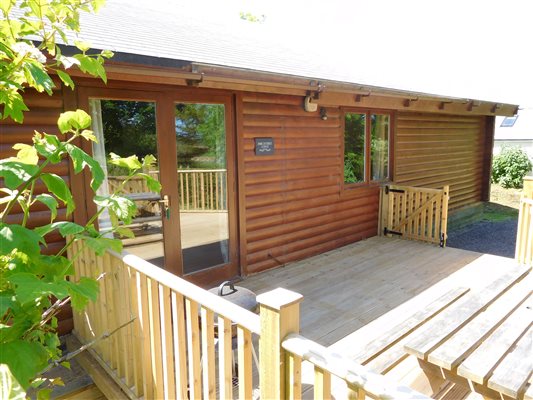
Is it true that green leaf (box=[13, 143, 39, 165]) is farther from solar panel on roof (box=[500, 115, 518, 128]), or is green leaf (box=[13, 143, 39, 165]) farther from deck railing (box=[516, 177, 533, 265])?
solar panel on roof (box=[500, 115, 518, 128])

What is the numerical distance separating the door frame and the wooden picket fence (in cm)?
313

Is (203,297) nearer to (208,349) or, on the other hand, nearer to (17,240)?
(208,349)

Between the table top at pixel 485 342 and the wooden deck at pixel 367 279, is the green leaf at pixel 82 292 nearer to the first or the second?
the table top at pixel 485 342

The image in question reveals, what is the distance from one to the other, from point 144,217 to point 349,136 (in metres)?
3.58

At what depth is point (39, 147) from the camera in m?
1.45

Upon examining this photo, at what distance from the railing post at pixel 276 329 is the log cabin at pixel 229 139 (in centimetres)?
244

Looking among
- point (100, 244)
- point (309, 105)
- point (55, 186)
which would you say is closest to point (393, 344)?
point (100, 244)

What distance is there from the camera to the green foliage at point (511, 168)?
14211 mm

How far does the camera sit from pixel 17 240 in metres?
1.24

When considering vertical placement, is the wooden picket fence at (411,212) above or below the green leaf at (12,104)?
below

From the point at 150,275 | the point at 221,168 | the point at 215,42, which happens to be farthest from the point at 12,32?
the point at 215,42

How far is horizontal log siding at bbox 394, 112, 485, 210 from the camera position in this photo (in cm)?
736

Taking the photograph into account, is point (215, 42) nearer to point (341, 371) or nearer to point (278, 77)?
point (278, 77)

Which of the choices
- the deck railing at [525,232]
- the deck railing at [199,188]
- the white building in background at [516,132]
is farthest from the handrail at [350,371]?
the white building in background at [516,132]
